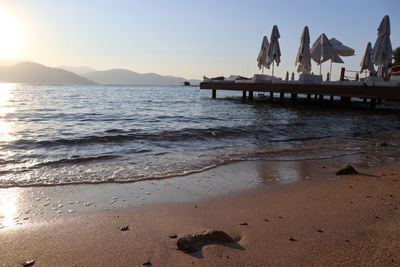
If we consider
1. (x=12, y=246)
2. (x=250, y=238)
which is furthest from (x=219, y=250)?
(x=12, y=246)

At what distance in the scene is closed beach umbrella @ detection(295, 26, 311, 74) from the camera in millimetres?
26312

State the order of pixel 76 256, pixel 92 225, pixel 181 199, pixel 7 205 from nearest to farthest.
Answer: pixel 76 256 < pixel 92 225 < pixel 7 205 < pixel 181 199

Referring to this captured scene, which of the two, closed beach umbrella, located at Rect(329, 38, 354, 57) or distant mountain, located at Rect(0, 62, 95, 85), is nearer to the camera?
closed beach umbrella, located at Rect(329, 38, 354, 57)

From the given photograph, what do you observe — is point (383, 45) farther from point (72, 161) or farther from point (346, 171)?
point (72, 161)

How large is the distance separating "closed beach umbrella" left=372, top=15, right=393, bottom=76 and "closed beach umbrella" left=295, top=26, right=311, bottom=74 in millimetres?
4195

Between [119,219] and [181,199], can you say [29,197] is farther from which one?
[181,199]

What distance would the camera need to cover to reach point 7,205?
471 cm

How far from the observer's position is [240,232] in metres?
3.77

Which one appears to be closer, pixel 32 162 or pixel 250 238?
pixel 250 238

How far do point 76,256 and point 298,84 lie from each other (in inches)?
926

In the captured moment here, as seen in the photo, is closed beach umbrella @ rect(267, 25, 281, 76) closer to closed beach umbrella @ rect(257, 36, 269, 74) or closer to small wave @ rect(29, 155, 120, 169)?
closed beach umbrella @ rect(257, 36, 269, 74)

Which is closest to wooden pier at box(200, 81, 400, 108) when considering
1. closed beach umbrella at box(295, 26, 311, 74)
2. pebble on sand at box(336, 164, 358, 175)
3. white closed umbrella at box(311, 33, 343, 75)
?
closed beach umbrella at box(295, 26, 311, 74)

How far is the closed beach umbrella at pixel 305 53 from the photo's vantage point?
26.3 m

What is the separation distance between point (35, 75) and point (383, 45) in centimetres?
18028
